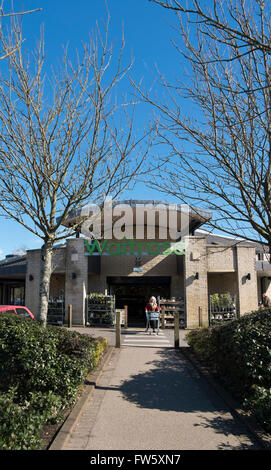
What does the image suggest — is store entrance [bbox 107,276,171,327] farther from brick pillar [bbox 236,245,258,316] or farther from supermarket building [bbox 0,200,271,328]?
brick pillar [bbox 236,245,258,316]

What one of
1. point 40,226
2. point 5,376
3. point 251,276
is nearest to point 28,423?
point 5,376

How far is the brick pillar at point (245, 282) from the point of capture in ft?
62.9

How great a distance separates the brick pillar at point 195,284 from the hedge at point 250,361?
11660mm

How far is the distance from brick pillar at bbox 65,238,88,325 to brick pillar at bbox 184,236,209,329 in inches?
209

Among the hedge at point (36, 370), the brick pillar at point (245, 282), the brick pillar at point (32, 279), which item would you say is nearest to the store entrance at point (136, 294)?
the brick pillar at point (32, 279)

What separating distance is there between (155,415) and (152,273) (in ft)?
54.2

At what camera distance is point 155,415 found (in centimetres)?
536

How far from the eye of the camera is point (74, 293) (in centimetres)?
1964

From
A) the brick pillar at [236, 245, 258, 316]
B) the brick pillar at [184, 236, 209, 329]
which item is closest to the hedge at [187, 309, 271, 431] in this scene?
the brick pillar at [184, 236, 209, 329]

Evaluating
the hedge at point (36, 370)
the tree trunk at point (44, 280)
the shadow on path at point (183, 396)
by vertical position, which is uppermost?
the tree trunk at point (44, 280)

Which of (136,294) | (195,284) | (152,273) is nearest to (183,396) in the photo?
(195,284)

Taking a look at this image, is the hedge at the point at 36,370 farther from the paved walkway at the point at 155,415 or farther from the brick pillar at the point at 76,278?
the brick pillar at the point at 76,278

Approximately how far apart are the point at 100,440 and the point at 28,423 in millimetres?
998
